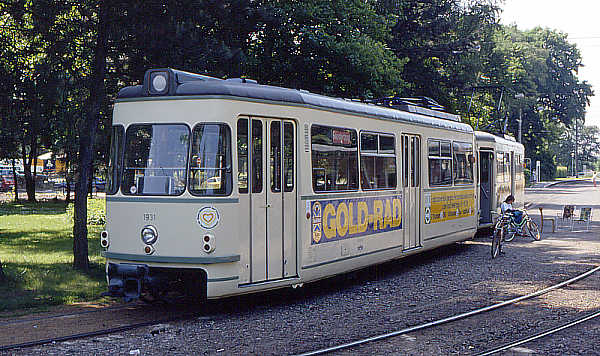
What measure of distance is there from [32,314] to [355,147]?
5618mm

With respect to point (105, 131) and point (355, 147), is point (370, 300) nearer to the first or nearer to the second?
point (355, 147)

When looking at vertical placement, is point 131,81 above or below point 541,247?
above

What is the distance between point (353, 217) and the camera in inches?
458

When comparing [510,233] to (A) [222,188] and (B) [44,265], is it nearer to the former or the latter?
(B) [44,265]

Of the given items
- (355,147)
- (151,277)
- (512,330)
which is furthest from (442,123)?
(151,277)

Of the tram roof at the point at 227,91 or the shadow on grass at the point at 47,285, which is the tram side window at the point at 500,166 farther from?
the shadow on grass at the point at 47,285

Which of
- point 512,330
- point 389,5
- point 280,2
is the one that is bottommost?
point 512,330

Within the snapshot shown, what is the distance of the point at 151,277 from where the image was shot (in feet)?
30.0

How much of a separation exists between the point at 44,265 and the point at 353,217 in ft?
22.7

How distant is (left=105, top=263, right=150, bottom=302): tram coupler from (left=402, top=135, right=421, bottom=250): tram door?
611 cm

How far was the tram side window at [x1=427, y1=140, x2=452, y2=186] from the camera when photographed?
15062mm

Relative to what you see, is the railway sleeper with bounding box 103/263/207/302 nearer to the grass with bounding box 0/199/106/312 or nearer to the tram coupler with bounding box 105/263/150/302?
the tram coupler with bounding box 105/263/150/302

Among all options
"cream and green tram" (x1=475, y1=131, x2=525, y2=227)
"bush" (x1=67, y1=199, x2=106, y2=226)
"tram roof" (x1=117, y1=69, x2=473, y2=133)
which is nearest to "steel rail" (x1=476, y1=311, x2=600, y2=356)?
"tram roof" (x1=117, y1=69, x2=473, y2=133)

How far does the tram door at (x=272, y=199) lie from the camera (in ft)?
31.3
